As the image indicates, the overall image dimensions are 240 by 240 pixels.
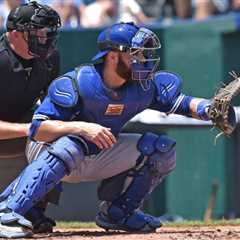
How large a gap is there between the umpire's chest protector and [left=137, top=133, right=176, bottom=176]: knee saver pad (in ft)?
0.62

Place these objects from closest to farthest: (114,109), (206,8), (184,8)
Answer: (114,109), (206,8), (184,8)

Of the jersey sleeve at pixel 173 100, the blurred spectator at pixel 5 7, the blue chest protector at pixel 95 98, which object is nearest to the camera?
the blue chest protector at pixel 95 98

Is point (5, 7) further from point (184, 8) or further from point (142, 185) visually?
point (142, 185)

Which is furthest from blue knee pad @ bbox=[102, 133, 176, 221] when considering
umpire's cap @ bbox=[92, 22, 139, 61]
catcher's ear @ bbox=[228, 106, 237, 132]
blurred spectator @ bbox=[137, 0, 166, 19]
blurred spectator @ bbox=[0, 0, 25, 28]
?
blurred spectator @ bbox=[137, 0, 166, 19]

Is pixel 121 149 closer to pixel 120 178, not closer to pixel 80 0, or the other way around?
pixel 120 178

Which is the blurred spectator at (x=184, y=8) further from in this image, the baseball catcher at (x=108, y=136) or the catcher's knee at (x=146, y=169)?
the catcher's knee at (x=146, y=169)

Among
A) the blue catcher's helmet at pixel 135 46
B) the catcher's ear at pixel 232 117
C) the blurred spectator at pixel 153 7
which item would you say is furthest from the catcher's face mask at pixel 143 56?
the blurred spectator at pixel 153 7

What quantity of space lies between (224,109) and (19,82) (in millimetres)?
1402

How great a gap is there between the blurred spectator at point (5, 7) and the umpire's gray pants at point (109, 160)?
549 cm

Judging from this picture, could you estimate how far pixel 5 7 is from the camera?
448 inches

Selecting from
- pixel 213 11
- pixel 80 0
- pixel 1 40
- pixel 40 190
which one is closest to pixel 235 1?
pixel 213 11

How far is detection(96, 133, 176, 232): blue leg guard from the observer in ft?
18.6

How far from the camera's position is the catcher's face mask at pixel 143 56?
5.49 metres

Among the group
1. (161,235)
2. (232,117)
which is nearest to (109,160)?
(161,235)
